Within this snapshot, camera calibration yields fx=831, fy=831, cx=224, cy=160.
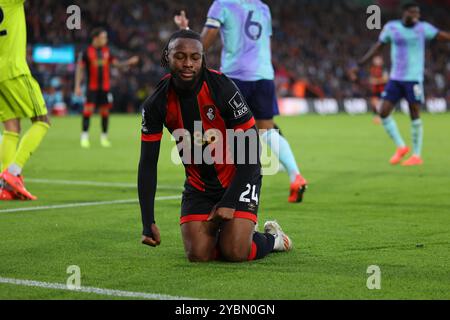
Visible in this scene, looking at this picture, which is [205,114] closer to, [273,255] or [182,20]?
[273,255]

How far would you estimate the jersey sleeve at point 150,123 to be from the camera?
5258 mm

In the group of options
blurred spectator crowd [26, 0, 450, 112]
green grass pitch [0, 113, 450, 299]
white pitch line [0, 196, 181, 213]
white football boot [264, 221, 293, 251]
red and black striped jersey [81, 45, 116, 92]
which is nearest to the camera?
green grass pitch [0, 113, 450, 299]

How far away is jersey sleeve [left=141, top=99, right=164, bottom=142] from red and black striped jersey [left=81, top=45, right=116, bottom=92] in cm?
1267

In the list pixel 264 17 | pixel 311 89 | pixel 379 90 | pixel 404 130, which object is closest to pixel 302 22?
pixel 311 89

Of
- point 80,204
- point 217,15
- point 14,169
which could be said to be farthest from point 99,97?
point 80,204

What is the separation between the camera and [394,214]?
25.1ft

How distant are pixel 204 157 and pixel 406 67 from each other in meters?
8.62

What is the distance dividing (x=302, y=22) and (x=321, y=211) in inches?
1615

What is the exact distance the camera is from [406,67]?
1354 cm

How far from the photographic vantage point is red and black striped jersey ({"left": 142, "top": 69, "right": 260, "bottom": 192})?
5.29 metres

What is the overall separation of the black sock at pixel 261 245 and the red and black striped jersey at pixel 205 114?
1.35 ft

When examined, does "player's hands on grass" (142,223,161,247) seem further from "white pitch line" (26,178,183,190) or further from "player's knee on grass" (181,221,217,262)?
"white pitch line" (26,178,183,190)

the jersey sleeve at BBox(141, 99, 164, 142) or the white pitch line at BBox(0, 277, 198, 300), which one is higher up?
the jersey sleeve at BBox(141, 99, 164, 142)

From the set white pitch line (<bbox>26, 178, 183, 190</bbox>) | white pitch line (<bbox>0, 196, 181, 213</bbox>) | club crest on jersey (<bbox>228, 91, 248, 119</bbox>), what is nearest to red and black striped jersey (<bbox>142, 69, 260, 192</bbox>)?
club crest on jersey (<bbox>228, 91, 248, 119</bbox>)
